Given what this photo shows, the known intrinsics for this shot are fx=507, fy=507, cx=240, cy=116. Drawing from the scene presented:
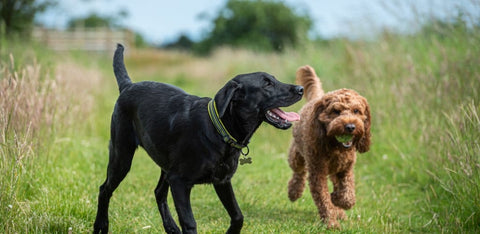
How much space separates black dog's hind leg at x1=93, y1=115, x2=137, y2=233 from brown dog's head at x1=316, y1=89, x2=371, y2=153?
1.97 meters

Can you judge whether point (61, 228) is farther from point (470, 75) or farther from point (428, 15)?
point (428, 15)

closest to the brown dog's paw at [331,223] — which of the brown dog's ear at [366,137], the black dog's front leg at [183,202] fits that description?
the brown dog's ear at [366,137]

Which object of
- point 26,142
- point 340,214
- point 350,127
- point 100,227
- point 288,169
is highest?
point 26,142

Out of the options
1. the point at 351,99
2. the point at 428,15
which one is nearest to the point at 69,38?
the point at 428,15

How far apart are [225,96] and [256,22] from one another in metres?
28.5

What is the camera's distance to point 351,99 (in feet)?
17.2

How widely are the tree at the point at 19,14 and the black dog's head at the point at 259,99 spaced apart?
43.9 ft

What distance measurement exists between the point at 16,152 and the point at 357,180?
441cm

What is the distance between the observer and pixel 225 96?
3703mm

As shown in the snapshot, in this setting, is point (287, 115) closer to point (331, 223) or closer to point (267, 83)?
Answer: point (267, 83)

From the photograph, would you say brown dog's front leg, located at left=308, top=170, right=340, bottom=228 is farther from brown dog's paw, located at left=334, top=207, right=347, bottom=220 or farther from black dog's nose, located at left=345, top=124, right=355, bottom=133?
black dog's nose, located at left=345, top=124, right=355, bottom=133

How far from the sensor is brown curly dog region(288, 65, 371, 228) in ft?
16.7

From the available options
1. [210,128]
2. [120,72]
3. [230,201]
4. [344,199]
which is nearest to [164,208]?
[230,201]

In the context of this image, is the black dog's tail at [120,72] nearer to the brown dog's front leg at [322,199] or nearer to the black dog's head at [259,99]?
the black dog's head at [259,99]
